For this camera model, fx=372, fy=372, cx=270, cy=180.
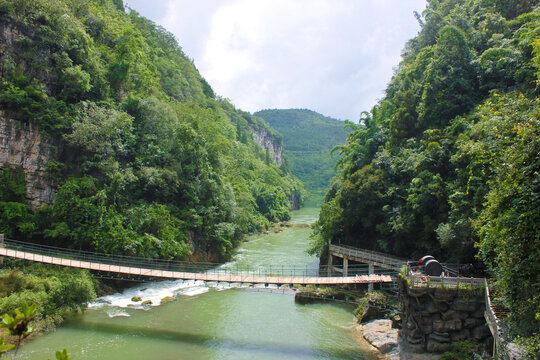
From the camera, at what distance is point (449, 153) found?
76.0 feet

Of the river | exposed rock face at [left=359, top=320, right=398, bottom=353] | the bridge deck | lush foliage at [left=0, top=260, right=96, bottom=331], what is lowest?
the river

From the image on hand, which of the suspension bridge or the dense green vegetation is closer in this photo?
the dense green vegetation

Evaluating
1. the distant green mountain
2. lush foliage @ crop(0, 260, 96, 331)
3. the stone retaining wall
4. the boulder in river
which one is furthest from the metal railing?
the distant green mountain

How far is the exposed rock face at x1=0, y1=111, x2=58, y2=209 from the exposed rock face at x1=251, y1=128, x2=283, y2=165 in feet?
281

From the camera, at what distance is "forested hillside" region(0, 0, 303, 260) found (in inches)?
939

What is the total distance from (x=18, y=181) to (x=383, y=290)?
77.7ft

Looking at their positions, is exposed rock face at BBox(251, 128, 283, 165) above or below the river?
above

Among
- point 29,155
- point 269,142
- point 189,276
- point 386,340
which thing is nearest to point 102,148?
point 29,155

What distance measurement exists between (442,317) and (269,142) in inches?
4411

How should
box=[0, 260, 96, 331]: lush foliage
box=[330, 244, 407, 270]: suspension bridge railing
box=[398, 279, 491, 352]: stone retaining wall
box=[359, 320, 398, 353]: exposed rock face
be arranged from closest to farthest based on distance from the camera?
box=[398, 279, 491, 352]: stone retaining wall, box=[359, 320, 398, 353]: exposed rock face, box=[0, 260, 96, 331]: lush foliage, box=[330, 244, 407, 270]: suspension bridge railing

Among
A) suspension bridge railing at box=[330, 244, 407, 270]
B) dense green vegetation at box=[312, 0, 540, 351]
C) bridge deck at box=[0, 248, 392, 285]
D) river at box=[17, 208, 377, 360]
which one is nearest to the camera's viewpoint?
dense green vegetation at box=[312, 0, 540, 351]

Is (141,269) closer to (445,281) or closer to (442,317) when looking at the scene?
(442,317)

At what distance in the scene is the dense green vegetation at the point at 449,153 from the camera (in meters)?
11.5

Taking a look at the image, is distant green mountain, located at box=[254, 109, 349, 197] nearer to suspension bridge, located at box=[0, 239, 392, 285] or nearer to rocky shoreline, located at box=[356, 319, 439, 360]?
suspension bridge, located at box=[0, 239, 392, 285]
